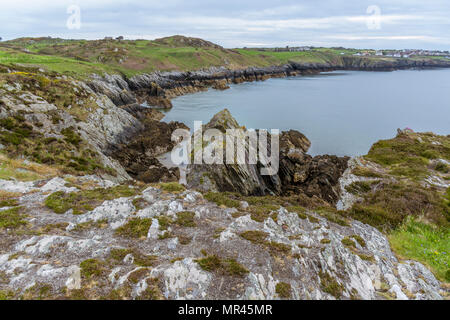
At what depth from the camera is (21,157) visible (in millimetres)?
17500

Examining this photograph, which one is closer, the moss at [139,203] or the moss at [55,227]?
the moss at [55,227]

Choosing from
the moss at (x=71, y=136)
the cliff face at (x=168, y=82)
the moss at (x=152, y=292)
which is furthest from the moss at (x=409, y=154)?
the cliff face at (x=168, y=82)

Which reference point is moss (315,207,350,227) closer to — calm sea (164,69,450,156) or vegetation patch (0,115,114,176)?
vegetation patch (0,115,114,176)

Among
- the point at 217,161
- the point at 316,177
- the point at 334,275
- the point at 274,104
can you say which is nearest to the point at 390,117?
the point at 274,104

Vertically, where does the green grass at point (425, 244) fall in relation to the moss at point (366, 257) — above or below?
below

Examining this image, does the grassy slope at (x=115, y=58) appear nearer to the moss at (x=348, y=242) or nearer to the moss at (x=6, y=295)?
the moss at (x=6, y=295)

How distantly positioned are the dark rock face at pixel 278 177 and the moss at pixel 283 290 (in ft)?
41.7

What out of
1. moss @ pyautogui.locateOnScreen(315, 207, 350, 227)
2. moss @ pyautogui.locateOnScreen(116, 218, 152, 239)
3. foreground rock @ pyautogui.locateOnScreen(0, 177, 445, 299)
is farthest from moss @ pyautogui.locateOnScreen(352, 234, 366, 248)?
moss @ pyautogui.locateOnScreen(116, 218, 152, 239)

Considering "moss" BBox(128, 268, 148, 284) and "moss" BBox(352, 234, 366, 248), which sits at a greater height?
"moss" BBox(128, 268, 148, 284)

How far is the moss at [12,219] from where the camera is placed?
952 centimetres

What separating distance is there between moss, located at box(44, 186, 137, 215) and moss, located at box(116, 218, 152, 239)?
277cm

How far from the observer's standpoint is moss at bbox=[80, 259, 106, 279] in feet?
23.1

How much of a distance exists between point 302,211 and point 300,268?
5.41m
